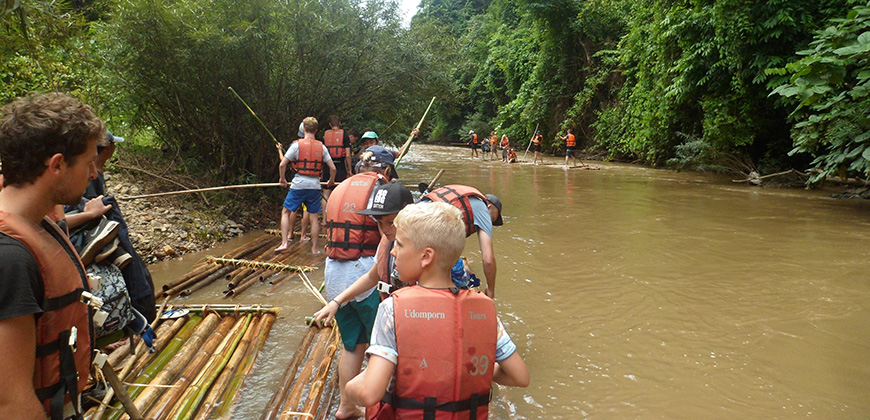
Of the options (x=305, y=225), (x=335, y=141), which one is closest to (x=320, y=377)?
(x=305, y=225)

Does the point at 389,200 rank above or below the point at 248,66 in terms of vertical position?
below

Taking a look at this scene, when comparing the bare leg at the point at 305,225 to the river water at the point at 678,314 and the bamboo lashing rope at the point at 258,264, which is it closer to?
the bamboo lashing rope at the point at 258,264

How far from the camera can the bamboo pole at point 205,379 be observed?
3039 mm

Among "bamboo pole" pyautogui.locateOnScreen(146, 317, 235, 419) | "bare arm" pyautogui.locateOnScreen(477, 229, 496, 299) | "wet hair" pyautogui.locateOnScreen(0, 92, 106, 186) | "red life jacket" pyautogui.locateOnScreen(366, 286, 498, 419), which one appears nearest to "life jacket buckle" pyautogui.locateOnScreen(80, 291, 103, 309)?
"wet hair" pyautogui.locateOnScreen(0, 92, 106, 186)

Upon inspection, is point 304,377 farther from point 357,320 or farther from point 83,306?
point 83,306

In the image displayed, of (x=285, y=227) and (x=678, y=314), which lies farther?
(x=285, y=227)

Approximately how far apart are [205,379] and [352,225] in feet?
4.77

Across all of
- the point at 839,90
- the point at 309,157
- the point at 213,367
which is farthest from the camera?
the point at 839,90

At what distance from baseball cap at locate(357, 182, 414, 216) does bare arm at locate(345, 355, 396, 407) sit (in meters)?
1.24

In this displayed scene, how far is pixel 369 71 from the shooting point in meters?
10.8

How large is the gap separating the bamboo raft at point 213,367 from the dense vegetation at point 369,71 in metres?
2.44

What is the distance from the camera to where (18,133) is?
141 cm

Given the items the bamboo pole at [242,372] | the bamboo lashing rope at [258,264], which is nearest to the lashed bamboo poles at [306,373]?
the bamboo pole at [242,372]

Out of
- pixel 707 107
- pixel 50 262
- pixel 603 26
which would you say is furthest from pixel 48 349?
pixel 603 26
